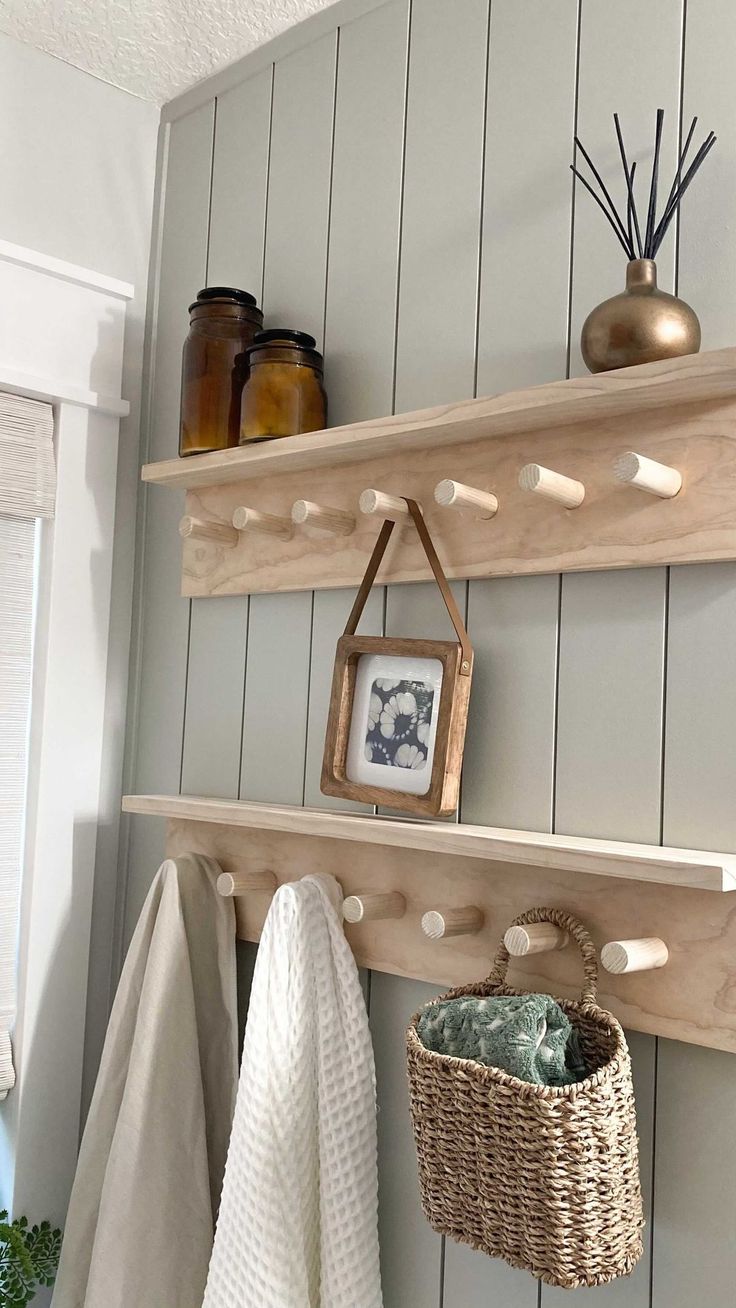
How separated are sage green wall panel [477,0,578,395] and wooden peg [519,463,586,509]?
15cm

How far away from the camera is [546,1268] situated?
0.88 m

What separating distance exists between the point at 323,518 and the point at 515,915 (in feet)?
1.52

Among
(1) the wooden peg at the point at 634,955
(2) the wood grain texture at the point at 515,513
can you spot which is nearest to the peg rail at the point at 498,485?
(2) the wood grain texture at the point at 515,513

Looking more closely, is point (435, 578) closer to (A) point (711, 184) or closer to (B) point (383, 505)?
(B) point (383, 505)

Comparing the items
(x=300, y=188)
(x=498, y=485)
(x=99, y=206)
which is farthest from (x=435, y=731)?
(x=99, y=206)

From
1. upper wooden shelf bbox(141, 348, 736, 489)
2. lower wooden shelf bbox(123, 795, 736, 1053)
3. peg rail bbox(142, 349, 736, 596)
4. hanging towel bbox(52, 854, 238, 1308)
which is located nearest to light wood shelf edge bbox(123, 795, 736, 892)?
lower wooden shelf bbox(123, 795, 736, 1053)

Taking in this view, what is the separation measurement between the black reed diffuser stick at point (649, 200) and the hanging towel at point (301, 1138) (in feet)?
2.38

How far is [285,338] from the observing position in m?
1.27

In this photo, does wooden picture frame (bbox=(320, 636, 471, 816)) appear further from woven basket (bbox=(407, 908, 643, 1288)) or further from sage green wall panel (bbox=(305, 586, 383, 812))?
woven basket (bbox=(407, 908, 643, 1288))

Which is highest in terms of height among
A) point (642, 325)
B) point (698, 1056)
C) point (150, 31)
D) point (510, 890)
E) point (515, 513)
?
point (150, 31)

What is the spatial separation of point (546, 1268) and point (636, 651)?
1.71ft

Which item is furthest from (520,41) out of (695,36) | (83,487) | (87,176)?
(83,487)

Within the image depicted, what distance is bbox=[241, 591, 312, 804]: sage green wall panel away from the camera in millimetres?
1325

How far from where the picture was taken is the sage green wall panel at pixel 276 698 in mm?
1325
